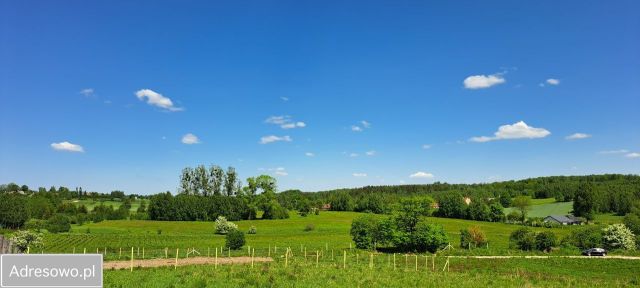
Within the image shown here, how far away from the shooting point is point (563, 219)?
392ft

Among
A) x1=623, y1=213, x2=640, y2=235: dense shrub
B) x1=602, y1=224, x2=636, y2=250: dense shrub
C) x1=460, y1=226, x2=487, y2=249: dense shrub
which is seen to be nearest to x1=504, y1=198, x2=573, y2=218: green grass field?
x1=623, y1=213, x2=640, y2=235: dense shrub

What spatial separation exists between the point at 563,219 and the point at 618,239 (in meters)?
64.8

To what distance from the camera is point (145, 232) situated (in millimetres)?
91750

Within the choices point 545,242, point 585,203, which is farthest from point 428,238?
point 585,203

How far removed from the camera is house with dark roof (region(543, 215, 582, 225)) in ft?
382

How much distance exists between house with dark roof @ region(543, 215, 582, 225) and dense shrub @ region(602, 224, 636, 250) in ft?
192

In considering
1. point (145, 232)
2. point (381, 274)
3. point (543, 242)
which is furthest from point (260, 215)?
point (381, 274)

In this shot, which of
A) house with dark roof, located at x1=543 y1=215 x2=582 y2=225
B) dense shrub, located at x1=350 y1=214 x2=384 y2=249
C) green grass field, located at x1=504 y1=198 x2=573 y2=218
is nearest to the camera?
dense shrub, located at x1=350 y1=214 x2=384 y2=249

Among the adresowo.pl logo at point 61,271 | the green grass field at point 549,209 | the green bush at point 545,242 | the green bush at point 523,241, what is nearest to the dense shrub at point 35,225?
the green bush at point 523,241

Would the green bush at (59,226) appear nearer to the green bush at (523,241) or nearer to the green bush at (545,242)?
the green bush at (523,241)

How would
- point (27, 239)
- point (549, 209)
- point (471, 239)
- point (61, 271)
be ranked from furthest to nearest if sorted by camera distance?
1. point (549, 209)
2. point (471, 239)
3. point (27, 239)
4. point (61, 271)

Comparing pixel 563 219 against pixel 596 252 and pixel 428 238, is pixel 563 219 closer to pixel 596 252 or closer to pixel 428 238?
pixel 596 252

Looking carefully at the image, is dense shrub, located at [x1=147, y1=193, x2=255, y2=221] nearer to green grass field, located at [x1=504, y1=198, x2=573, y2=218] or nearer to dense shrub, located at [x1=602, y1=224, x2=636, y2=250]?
green grass field, located at [x1=504, y1=198, x2=573, y2=218]

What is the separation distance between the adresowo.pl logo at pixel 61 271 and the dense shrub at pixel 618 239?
70140 millimetres
